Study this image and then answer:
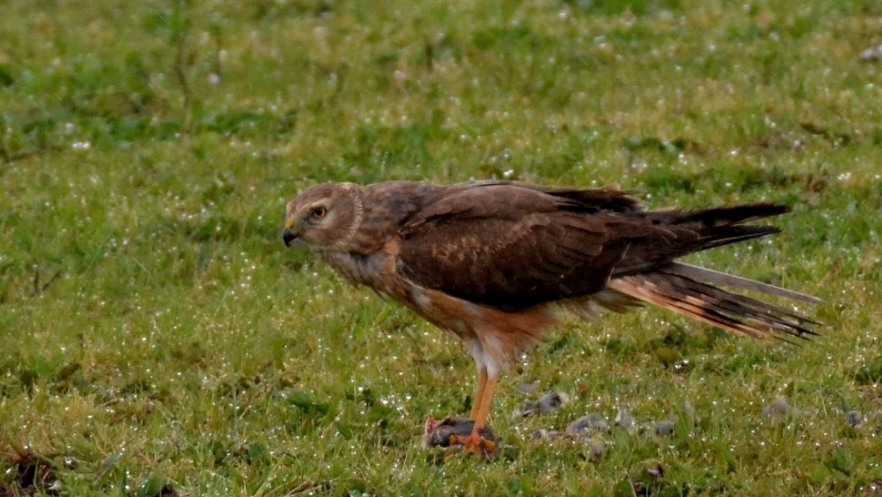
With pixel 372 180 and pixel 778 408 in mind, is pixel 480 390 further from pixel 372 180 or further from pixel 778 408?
pixel 372 180

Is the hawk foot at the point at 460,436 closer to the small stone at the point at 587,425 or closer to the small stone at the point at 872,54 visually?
the small stone at the point at 587,425

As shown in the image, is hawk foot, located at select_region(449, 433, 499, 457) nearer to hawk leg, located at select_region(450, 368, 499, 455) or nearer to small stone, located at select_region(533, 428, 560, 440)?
hawk leg, located at select_region(450, 368, 499, 455)

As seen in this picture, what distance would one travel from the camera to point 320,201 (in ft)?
23.7

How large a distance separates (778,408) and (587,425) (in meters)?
0.88

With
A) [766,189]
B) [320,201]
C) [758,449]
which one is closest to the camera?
[758,449]

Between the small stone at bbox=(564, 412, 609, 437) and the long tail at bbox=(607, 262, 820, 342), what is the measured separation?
598mm

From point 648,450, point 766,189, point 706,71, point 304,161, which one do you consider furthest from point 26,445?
point 706,71

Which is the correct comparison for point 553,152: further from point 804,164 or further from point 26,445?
point 26,445

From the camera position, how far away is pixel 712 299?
6992mm

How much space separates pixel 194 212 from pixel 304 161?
105 cm

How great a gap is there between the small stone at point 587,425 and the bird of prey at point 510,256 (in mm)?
405

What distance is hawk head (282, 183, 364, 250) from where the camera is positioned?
7.12 m

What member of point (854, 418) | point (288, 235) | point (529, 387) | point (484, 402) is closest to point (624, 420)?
point (484, 402)

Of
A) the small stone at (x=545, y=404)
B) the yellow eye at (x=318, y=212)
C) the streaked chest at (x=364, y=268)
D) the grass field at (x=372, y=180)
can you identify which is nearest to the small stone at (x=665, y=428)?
the grass field at (x=372, y=180)
